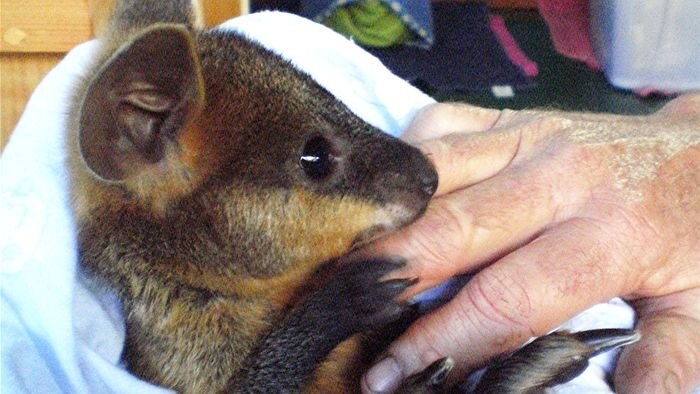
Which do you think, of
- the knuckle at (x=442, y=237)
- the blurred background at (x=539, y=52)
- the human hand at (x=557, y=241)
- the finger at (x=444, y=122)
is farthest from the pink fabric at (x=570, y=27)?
the knuckle at (x=442, y=237)

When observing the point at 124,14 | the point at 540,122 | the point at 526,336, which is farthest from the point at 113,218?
the point at 540,122

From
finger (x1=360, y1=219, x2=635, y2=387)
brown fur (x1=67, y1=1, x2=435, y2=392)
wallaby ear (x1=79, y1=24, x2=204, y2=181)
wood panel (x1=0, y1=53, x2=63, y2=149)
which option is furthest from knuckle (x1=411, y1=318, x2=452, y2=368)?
wood panel (x1=0, y1=53, x2=63, y2=149)

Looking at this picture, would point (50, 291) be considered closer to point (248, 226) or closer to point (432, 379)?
point (248, 226)

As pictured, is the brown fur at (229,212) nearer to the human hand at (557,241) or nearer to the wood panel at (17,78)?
the human hand at (557,241)

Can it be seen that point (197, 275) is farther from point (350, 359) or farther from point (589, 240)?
point (589, 240)

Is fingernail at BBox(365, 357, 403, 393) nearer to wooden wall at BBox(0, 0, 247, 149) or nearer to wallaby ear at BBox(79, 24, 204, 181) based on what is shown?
wallaby ear at BBox(79, 24, 204, 181)
